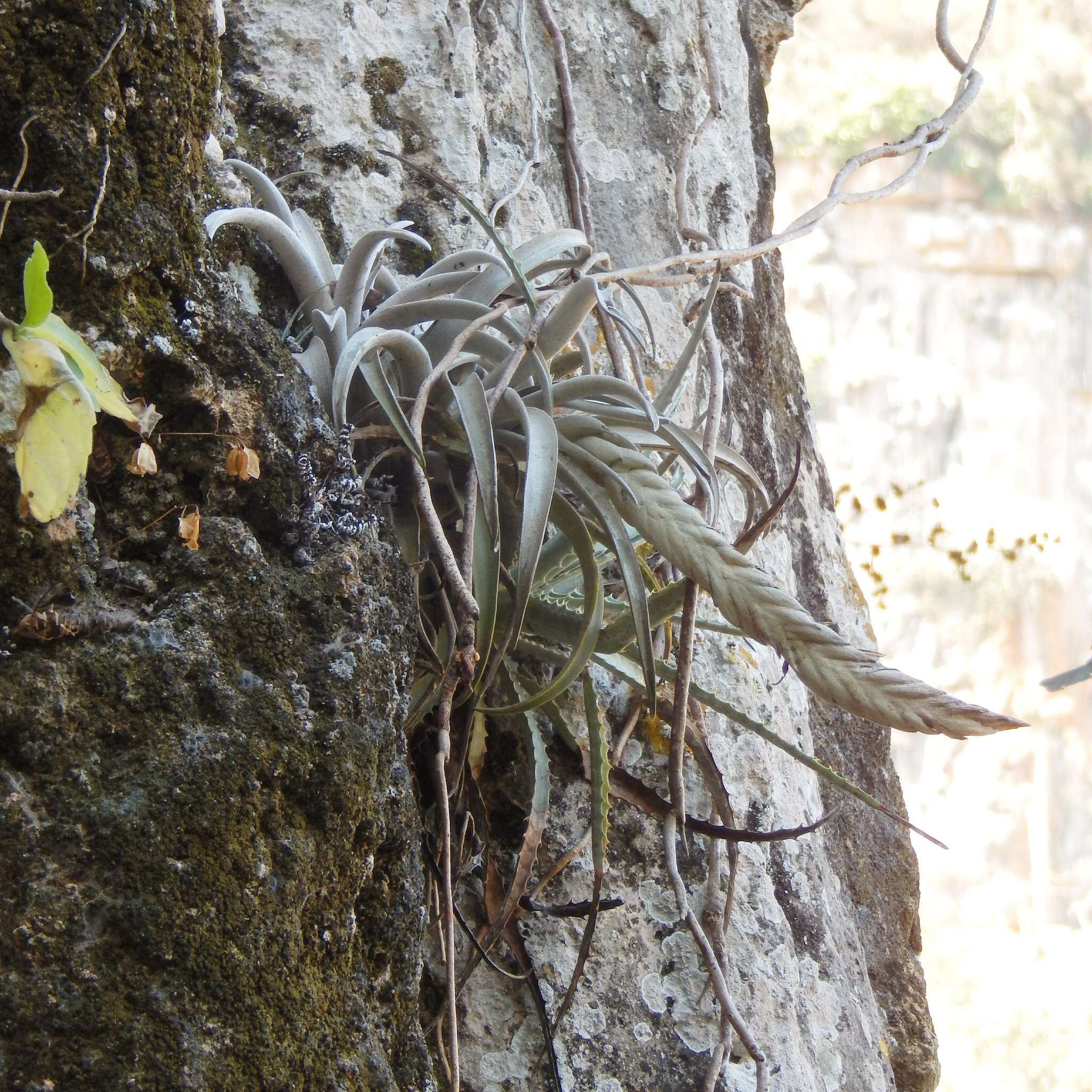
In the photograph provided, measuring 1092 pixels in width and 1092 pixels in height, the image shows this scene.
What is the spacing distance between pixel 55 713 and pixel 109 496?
0.42 feet

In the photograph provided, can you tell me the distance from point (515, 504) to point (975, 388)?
12105mm

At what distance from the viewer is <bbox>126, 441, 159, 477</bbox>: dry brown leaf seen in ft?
2.08

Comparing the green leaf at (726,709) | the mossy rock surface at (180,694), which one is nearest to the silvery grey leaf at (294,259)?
the mossy rock surface at (180,694)

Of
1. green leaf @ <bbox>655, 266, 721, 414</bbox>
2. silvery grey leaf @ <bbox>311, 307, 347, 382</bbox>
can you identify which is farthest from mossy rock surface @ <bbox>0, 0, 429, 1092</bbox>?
green leaf @ <bbox>655, 266, 721, 414</bbox>

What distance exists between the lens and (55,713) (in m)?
0.57

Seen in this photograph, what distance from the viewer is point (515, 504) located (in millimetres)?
861

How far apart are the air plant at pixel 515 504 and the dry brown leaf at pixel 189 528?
14 centimetres

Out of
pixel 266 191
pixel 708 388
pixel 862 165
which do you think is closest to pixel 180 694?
pixel 266 191

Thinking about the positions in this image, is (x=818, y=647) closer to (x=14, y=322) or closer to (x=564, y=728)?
(x=564, y=728)

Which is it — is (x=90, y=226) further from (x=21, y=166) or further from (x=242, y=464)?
(x=242, y=464)

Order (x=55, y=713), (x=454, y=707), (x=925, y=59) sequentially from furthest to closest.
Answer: (x=925, y=59) → (x=454, y=707) → (x=55, y=713)

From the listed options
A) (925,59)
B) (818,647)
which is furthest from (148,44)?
(925,59)

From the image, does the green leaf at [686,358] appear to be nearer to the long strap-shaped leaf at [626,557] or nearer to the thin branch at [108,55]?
the long strap-shaped leaf at [626,557]

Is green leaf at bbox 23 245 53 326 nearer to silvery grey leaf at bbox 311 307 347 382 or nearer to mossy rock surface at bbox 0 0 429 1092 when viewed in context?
mossy rock surface at bbox 0 0 429 1092
